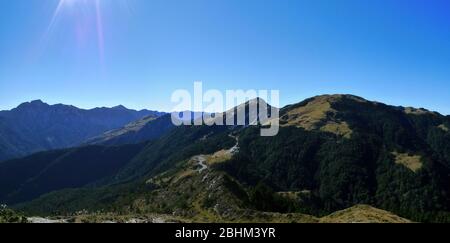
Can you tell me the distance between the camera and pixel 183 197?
554ft
